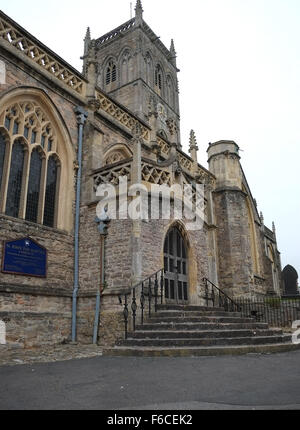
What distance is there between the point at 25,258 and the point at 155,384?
240 inches

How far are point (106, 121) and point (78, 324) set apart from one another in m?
7.63

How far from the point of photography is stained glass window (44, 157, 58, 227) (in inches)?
419

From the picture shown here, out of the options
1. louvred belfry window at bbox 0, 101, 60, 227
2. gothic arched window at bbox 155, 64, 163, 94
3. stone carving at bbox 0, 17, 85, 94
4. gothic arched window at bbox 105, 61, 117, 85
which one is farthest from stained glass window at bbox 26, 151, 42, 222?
gothic arched window at bbox 155, 64, 163, 94

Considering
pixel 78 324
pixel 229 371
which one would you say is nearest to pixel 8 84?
pixel 78 324

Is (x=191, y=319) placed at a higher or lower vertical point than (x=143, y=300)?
lower

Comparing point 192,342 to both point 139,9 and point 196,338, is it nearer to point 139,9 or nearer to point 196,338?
point 196,338

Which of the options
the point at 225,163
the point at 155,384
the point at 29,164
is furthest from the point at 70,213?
the point at 225,163

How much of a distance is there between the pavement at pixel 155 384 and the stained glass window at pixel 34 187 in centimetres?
525

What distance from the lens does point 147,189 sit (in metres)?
10.4

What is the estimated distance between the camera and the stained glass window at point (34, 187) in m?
10.1

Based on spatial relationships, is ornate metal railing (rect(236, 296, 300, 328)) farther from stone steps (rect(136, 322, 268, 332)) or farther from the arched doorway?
stone steps (rect(136, 322, 268, 332))

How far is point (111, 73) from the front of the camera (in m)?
34.8

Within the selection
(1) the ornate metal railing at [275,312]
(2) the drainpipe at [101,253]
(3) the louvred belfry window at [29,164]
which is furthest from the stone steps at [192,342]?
(1) the ornate metal railing at [275,312]
